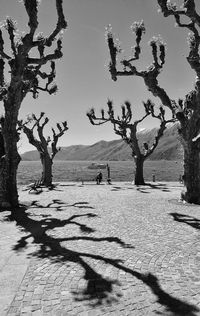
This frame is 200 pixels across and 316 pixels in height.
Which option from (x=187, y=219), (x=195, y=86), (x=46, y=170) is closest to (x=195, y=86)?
(x=195, y=86)

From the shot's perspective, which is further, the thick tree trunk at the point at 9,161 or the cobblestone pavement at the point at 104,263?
the thick tree trunk at the point at 9,161

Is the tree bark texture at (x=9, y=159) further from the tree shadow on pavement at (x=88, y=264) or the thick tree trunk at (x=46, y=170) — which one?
the thick tree trunk at (x=46, y=170)

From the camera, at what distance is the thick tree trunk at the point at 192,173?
70.5ft

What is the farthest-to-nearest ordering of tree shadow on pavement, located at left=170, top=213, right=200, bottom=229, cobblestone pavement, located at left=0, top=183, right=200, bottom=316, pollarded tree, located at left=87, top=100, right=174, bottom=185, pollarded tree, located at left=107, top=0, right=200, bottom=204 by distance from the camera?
pollarded tree, located at left=87, top=100, right=174, bottom=185 → pollarded tree, located at left=107, top=0, right=200, bottom=204 → tree shadow on pavement, located at left=170, top=213, right=200, bottom=229 → cobblestone pavement, located at left=0, top=183, right=200, bottom=316

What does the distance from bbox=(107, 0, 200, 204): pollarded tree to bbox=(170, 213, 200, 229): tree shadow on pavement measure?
493 cm

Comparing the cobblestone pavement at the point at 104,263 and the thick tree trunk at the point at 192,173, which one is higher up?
the thick tree trunk at the point at 192,173

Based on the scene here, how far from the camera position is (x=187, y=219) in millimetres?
15812

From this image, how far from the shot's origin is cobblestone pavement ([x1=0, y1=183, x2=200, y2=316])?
665 centimetres

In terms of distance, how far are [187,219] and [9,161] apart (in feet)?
39.0

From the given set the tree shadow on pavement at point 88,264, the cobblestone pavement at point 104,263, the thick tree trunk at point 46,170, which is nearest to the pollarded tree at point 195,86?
the cobblestone pavement at point 104,263

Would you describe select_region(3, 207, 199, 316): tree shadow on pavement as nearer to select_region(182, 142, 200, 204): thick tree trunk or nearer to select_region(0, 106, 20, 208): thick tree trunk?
select_region(0, 106, 20, 208): thick tree trunk

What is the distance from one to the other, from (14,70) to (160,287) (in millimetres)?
16282

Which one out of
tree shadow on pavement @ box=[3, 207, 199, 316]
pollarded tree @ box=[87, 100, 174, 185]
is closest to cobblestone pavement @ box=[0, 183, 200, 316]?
tree shadow on pavement @ box=[3, 207, 199, 316]

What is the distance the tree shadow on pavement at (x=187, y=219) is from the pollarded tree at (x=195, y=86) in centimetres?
493
